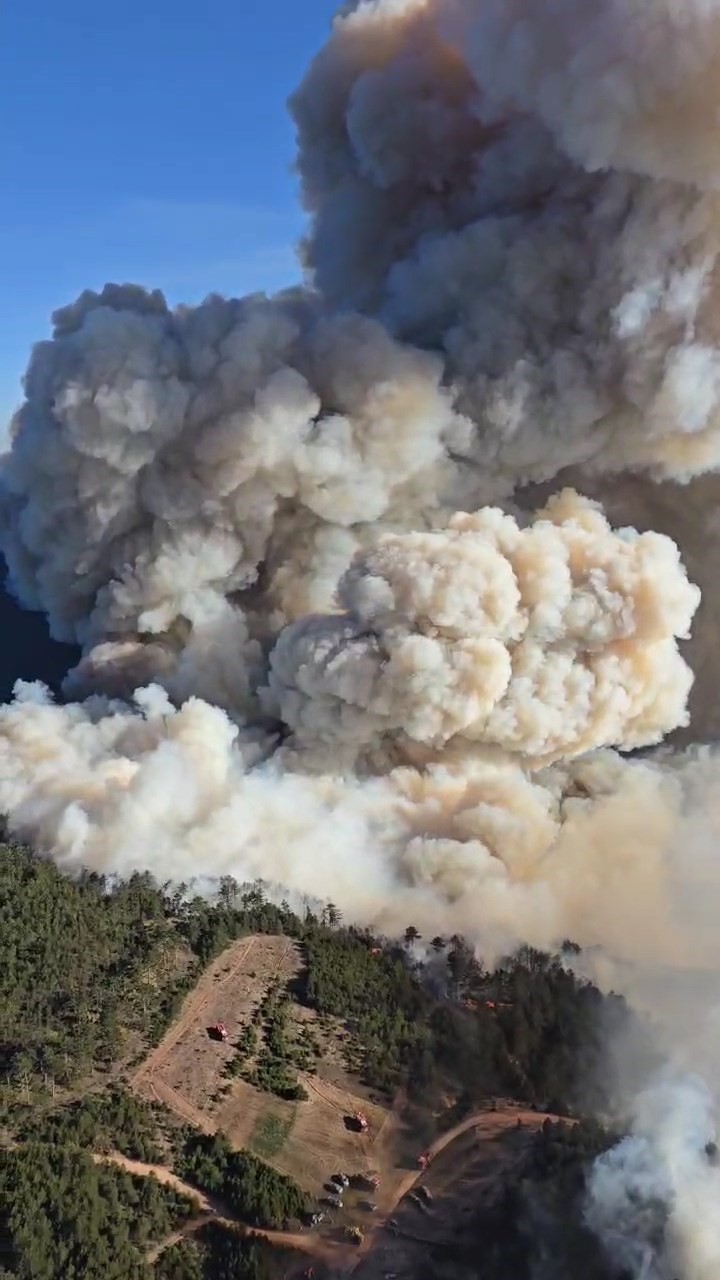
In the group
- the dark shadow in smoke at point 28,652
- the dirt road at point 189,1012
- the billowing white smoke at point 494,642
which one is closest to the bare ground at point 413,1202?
the dirt road at point 189,1012

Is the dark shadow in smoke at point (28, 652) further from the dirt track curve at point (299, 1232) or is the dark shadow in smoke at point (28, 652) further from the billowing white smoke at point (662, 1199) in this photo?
the billowing white smoke at point (662, 1199)

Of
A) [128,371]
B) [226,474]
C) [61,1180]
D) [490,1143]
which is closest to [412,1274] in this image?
[490,1143]

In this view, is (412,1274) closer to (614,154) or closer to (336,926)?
(336,926)

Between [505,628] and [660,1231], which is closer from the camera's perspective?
[660,1231]

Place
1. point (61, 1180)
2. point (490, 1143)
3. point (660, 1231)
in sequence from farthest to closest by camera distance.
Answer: point (490, 1143), point (61, 1180), point (660, 1231)

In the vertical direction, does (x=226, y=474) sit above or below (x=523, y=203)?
below

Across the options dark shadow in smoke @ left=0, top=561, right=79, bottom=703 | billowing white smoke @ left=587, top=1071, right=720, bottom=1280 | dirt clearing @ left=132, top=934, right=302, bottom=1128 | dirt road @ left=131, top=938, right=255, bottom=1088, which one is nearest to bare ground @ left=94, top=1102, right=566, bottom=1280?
dirt clearing @ left=132, top=934, right=302, bottom=1128
